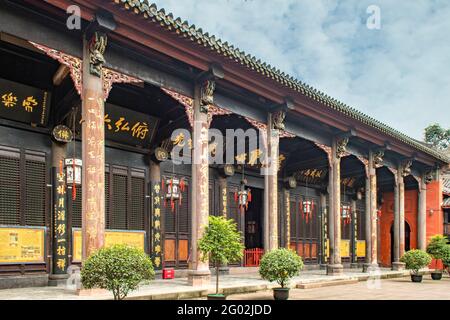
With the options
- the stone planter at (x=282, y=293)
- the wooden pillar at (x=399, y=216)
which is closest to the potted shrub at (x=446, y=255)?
the wooden pillar at (x=399, y=216)

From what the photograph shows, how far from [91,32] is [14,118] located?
11.2 feet

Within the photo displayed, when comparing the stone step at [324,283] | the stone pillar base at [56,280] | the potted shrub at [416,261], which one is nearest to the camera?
the stone pillar base at [56,280]

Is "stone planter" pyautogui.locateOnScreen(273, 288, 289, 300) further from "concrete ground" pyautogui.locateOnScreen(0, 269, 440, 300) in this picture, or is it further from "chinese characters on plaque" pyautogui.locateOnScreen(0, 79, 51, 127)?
"chinese characters on plaque" pyautogui.locateOnScreen(0, 79, 51, 127)

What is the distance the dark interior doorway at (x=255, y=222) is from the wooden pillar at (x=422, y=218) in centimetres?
805

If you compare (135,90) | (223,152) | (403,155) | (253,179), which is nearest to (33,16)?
(135,90)

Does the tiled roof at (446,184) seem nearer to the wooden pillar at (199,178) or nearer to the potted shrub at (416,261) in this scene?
the potted shrub at (416,261)

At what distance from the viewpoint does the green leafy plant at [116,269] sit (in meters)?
8.93

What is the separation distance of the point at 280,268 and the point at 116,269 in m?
4.82

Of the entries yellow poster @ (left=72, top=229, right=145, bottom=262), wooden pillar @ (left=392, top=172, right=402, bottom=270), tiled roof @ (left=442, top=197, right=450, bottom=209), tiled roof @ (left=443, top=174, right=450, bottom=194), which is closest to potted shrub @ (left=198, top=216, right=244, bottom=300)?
yellow poster @ (left=72, top=229, right=145, bottom=262)

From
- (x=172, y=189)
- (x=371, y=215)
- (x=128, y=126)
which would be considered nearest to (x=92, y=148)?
(x=128, y=126)

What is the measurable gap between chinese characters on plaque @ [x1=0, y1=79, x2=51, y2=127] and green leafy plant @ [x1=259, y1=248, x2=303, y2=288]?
6566 millimetres

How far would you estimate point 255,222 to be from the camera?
76.6 ft

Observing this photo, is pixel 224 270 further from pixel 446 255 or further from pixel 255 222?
pixel 446 255
